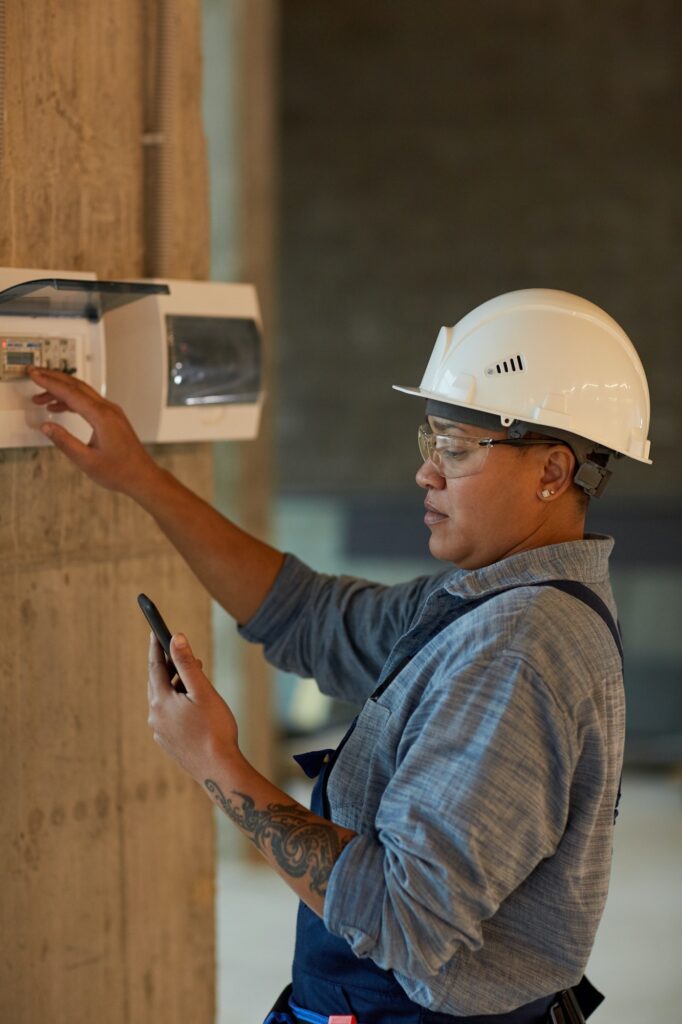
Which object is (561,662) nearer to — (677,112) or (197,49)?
(197,49)

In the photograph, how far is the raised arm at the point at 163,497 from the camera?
192 cm

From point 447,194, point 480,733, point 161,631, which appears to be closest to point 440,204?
point 447,194

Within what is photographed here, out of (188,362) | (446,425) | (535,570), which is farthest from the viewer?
(188,362)

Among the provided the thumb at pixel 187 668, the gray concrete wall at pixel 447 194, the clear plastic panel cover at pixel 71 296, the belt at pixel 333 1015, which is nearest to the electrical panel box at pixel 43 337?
the clear plastic panel cover at pixel 71 296

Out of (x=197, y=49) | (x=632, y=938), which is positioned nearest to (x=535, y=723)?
(x=197, y=49)

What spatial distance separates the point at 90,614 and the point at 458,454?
2.53 ft

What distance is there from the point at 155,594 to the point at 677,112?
22.1 feet

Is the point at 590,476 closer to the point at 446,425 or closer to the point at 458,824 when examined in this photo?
the point at 446,425

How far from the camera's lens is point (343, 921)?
147 cm

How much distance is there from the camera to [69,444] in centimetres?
192

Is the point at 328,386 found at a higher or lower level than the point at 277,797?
higher

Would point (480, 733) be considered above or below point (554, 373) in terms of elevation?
below

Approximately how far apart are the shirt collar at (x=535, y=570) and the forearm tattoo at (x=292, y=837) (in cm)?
39

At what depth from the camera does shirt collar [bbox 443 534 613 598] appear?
1682mm
